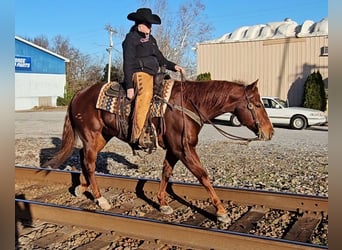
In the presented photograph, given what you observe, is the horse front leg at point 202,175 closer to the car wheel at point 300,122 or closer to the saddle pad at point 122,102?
the saddle pad at point 122,102

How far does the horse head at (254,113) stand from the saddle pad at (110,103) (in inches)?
55.8

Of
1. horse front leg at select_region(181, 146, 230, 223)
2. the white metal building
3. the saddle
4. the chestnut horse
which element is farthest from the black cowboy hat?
the white metal building

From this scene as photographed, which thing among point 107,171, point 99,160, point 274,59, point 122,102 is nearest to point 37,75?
point 274,59

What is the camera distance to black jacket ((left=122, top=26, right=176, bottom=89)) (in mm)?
4875

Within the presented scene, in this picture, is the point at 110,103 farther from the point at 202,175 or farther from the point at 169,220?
the point at 169,220

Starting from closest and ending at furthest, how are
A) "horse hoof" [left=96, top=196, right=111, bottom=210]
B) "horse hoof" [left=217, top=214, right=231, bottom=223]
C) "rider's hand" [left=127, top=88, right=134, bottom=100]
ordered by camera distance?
"horse hoof" [left=217, top=214, right=231, bottom=223] → "rider's hand" [left=127, top=88, right=134, bottom=100] → "horse hoof" [left=96, top=196, right=111, bottom=210]

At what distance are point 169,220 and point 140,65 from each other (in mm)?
1941

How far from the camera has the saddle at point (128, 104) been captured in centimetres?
477

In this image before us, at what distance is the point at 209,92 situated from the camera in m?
4.71

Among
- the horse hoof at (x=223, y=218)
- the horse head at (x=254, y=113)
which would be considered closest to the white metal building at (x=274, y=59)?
the horse head at (x=254, y=113)

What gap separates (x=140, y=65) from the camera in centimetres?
491

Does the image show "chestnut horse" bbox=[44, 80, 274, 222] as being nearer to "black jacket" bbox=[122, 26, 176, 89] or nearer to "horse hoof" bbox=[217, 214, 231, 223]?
"horse hoof" bbox=[217, 214, 231, 223]

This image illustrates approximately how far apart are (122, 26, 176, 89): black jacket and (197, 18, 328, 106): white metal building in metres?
20.0

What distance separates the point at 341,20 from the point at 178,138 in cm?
381
